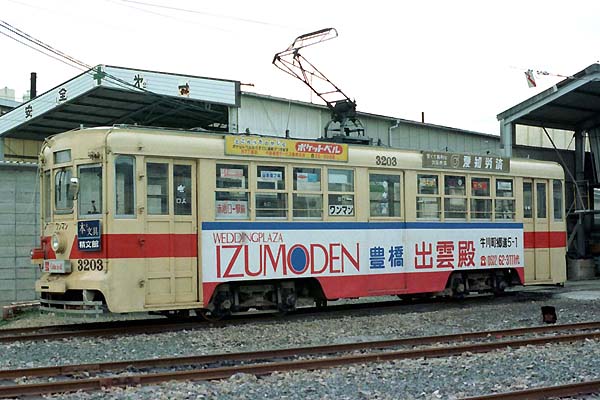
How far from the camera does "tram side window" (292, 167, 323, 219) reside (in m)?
11.2

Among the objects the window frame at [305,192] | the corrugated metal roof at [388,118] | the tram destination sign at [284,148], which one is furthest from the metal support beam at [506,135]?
the window frame at [305,192]

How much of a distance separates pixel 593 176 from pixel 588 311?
39.2 ft

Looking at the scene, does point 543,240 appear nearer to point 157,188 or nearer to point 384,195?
point 384,195

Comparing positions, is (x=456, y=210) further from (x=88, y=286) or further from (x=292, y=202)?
(x=88, y=286)

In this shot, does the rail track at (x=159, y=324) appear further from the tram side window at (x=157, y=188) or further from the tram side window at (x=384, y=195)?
the tram side window at (x=384, y=195)

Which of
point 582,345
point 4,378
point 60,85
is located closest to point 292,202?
point 582,345

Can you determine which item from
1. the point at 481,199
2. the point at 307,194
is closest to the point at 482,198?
the point at 481,199

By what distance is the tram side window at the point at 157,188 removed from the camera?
9.98 meters

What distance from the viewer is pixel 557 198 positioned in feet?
50.6

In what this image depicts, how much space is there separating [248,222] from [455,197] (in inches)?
178

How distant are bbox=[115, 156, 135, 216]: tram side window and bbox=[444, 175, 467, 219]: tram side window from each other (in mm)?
5973

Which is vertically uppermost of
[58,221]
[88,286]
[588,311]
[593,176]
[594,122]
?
[594,122]

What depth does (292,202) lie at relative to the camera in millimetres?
11156

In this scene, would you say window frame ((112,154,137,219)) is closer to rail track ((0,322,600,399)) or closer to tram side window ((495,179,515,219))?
rail track ((0,322,600,399))
